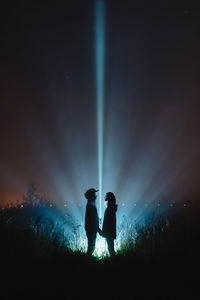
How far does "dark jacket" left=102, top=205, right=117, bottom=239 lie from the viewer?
8.95 metres

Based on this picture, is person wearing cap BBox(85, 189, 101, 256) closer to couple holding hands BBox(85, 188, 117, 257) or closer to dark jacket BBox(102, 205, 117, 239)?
couple holding hands BBox(85, 188, 117, 257)

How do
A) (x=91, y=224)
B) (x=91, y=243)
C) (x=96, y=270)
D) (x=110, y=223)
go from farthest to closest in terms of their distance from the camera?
(x=110, y=223)
(x=91, y=224)
(x=91, y=243)
(x=96, y=270)

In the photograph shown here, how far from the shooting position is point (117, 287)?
15.6ft

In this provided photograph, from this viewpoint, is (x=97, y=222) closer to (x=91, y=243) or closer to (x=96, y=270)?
(x=91, y=243)

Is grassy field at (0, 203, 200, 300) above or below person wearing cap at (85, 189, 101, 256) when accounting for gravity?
below

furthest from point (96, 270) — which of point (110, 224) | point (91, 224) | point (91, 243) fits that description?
point (110, 224)

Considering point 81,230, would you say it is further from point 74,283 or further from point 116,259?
point 74,283

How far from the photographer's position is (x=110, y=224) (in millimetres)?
9039

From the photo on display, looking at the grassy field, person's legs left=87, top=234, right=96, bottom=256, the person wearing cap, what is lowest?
the grassy field

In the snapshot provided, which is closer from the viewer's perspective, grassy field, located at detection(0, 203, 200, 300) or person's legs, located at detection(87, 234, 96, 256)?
grassy field, located at detection(0, 203, 200, 300)

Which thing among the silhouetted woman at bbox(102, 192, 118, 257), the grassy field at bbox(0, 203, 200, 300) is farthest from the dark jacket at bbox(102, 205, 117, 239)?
the grassy field at bbox(0, 203, 200, 300)

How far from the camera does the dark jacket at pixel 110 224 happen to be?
8945mm

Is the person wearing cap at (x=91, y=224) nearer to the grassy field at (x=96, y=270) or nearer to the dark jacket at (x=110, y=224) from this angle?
the dark jacket at (x=110, y=224)

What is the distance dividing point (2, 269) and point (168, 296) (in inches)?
118
